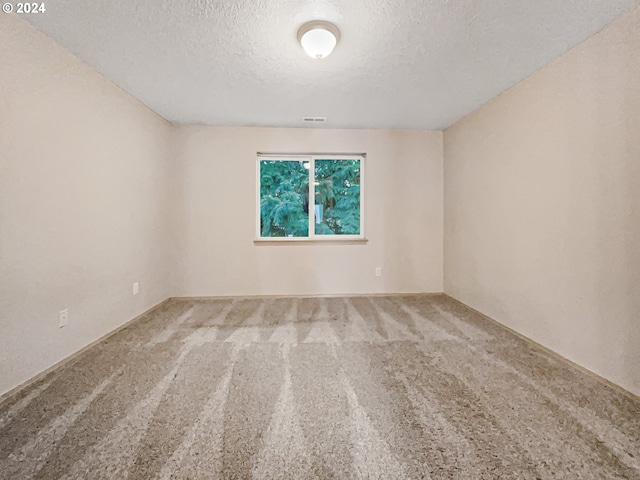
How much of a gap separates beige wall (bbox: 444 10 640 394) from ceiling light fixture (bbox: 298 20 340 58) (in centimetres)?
173

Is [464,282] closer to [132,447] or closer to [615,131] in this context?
[615,131]

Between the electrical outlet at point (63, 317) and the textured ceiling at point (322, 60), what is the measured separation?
190 centimetres

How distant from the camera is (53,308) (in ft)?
6.52

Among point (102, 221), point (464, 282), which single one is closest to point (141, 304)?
point (102, 221)

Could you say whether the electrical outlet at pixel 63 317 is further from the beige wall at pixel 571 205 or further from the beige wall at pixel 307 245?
the beige wall at pixel 571 205

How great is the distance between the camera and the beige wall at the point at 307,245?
3.75m

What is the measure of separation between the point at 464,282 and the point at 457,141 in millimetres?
1793

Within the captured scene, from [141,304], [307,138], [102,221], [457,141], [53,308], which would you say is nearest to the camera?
[53,308]

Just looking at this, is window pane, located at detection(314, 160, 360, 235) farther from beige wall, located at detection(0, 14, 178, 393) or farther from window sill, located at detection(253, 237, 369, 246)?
beige wall, located at detection(0, 14, 178, 393)

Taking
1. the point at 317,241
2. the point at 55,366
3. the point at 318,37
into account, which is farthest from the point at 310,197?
the point at 55,366

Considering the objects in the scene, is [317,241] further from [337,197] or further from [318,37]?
[318,37]

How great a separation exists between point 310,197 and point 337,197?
0.39m

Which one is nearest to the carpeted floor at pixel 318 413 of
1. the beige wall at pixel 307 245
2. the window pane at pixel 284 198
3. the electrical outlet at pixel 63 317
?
the electrical outlet at pixel 63 317

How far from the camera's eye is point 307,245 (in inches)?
154
